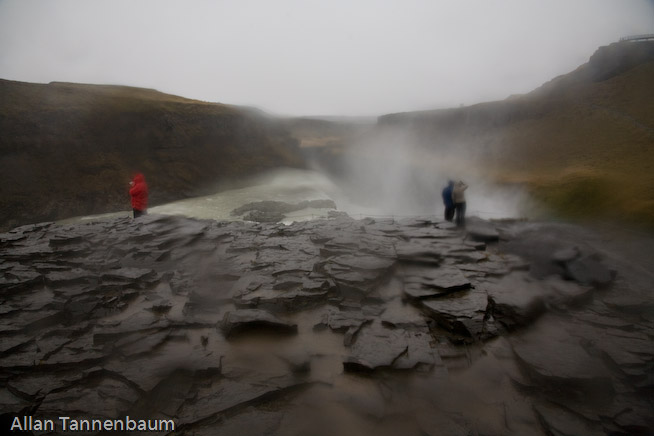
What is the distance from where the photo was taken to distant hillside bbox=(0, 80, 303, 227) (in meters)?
18.5

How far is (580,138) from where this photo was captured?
57.1 feet

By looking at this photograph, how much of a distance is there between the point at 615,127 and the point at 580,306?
1645 centimetres

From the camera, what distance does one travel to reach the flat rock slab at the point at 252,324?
4.97 meters

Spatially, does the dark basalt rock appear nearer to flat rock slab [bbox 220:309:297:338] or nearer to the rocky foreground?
the rocky foreground

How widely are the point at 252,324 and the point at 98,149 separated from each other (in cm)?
2390

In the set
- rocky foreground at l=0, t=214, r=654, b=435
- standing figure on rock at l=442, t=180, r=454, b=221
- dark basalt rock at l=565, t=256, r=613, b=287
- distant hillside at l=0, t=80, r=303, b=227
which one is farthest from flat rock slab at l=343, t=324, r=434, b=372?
distant hillside at l=0, t=80, r=303, b=227

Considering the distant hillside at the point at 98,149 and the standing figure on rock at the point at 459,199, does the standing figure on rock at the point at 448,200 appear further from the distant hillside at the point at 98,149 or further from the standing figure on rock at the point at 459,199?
the distant hillside at the point at 98,149

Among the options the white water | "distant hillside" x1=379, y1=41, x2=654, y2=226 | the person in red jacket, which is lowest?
the white water

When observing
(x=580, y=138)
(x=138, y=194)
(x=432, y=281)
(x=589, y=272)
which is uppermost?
(x=580, y=138)

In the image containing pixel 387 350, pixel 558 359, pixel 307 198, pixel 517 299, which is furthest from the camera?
pixel 307 198

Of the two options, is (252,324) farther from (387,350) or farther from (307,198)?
(307,198)

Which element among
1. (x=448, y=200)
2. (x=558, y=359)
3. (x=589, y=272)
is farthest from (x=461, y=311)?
(x=448, y=200)

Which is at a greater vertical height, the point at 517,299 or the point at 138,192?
the point at 138,192

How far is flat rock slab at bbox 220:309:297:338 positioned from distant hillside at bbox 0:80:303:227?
2067 centimetres
